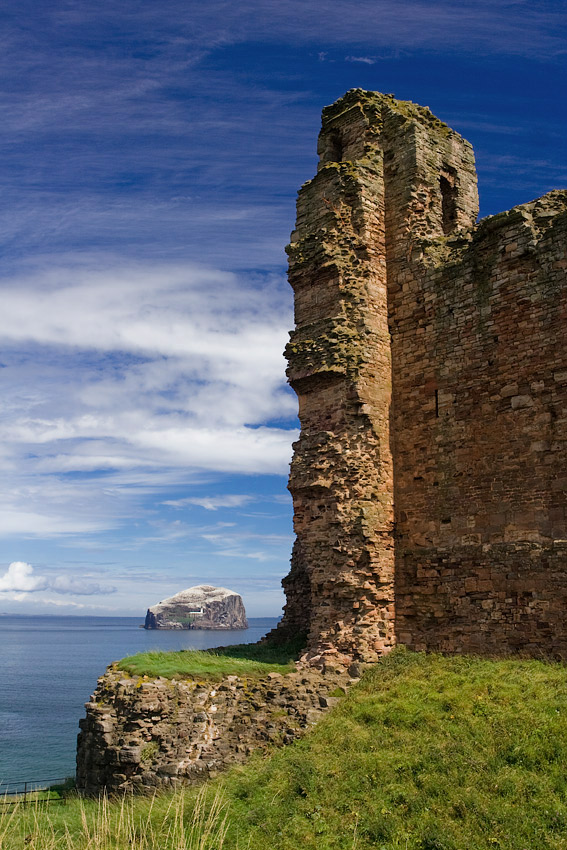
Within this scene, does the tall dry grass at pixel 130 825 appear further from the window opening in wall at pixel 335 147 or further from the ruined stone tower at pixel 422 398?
the window opening in wall at pixel 335 147

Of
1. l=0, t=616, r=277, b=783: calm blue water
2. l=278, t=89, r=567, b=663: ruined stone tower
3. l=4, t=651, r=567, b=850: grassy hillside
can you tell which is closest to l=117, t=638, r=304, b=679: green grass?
l=278, t=89, r=567, b=663: ruined stone tower

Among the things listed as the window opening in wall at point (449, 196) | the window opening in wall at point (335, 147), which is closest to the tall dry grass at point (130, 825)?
the window opening in wall at point (449, 196)

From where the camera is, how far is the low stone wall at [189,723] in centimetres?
1322

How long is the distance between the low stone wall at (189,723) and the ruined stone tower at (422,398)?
5.01 feet

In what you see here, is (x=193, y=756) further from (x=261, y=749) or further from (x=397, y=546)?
(x=397, y=546)

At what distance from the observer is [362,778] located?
1073 cm

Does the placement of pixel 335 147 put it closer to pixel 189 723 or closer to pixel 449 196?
pixel 449 196

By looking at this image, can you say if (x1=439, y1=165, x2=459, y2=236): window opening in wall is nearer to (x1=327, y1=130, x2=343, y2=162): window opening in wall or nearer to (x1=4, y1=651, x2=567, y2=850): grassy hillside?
(x1=327, y1=130, x2=343, y2=162): window opening in wall

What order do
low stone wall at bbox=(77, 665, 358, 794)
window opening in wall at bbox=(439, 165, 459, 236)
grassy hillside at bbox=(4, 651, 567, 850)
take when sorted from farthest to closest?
1. window opening in wall at bbox=(439, 165, 459, 236)
2. low stone wall at bbox=(77, 665, 358, 794)
3. grassy hillside at bbox=(4, 651, 567, 850)

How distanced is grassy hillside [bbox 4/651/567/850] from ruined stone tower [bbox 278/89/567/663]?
1.94m

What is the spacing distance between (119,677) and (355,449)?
22.7 feet

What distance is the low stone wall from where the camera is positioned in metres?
13.2

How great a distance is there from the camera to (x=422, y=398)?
54.2 feet

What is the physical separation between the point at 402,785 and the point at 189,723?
15.9 ft
